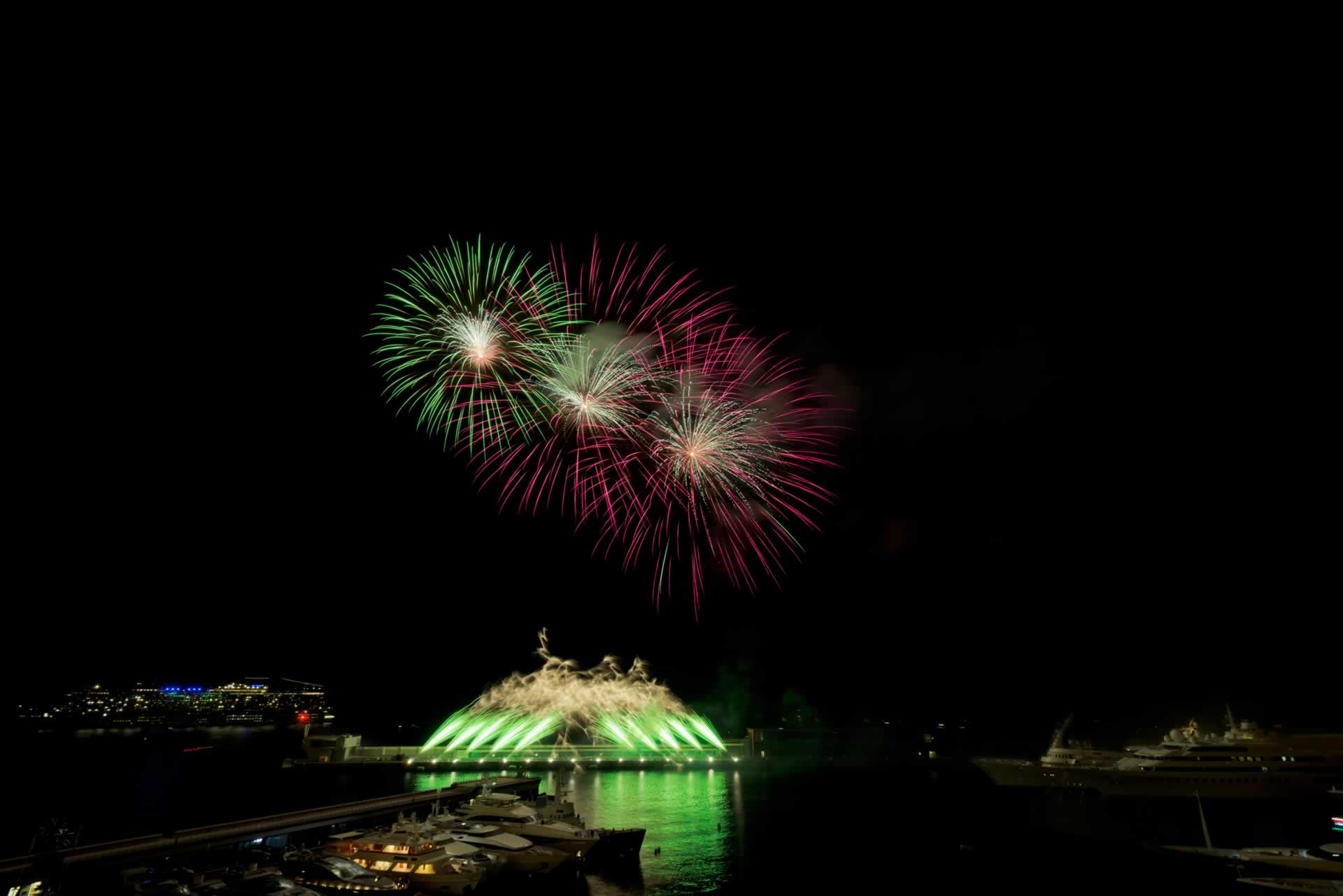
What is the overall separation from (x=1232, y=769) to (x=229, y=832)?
216ft

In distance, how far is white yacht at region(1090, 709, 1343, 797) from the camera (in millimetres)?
55719

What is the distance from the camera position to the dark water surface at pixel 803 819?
3269 cm

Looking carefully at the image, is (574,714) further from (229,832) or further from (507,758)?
(229,832)

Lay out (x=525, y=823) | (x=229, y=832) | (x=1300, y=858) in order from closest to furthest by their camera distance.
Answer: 1. (x=1300, y=858)
2. (x=229, y=832)
3. (x=525, y=823)

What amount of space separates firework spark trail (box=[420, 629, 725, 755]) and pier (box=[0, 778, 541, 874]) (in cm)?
3310

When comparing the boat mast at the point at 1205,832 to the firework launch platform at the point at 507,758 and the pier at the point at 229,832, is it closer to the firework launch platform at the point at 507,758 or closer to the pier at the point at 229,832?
the pier at the point at 229,832

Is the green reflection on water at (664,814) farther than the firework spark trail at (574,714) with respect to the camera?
No

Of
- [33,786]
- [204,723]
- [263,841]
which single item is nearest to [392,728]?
[204,723]

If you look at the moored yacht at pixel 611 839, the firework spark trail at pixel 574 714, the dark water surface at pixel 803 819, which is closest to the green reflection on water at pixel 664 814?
the dark water surface at pixel 803 819

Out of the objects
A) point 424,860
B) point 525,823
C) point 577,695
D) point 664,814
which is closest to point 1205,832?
point 664,814

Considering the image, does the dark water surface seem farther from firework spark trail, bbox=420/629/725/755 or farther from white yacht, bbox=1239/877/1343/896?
firework spark trail, bbox=420/629/725/755

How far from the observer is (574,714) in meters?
82.7

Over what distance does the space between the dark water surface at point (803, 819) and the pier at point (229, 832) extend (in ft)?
31.9


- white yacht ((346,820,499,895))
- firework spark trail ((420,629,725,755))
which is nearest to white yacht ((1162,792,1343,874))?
white yacht ((346,820,499,895))
